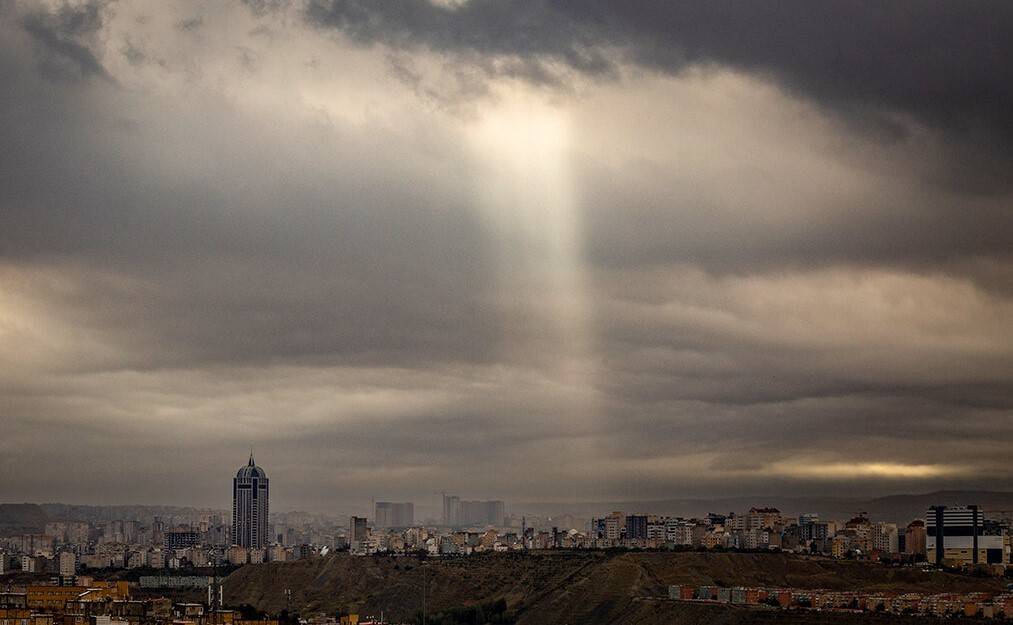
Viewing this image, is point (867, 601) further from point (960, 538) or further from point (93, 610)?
point (960, 538)

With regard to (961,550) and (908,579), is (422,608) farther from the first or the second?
(961,550)

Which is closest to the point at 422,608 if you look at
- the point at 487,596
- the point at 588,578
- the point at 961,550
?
the point at 487,596

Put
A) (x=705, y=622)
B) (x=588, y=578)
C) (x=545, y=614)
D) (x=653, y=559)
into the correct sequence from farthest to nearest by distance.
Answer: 1. (x=653, y=559)
2. (x=588, y=578)
3. (x=545, y=614)
4. (x=705, y=622)

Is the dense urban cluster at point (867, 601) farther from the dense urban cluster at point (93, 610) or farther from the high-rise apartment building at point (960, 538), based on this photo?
the high-rise apartment building at point (960, 538)

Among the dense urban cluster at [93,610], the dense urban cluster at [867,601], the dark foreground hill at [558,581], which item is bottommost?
the dark foreground hill at [558,581]

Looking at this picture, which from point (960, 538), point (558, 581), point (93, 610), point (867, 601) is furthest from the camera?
point (960, 538)

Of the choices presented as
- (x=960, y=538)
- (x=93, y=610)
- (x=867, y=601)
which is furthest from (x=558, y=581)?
(x=960, y=538)

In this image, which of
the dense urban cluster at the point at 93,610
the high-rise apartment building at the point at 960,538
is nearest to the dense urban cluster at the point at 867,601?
the dense urban cluster at the point at 93,610

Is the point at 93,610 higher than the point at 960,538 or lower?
higher
